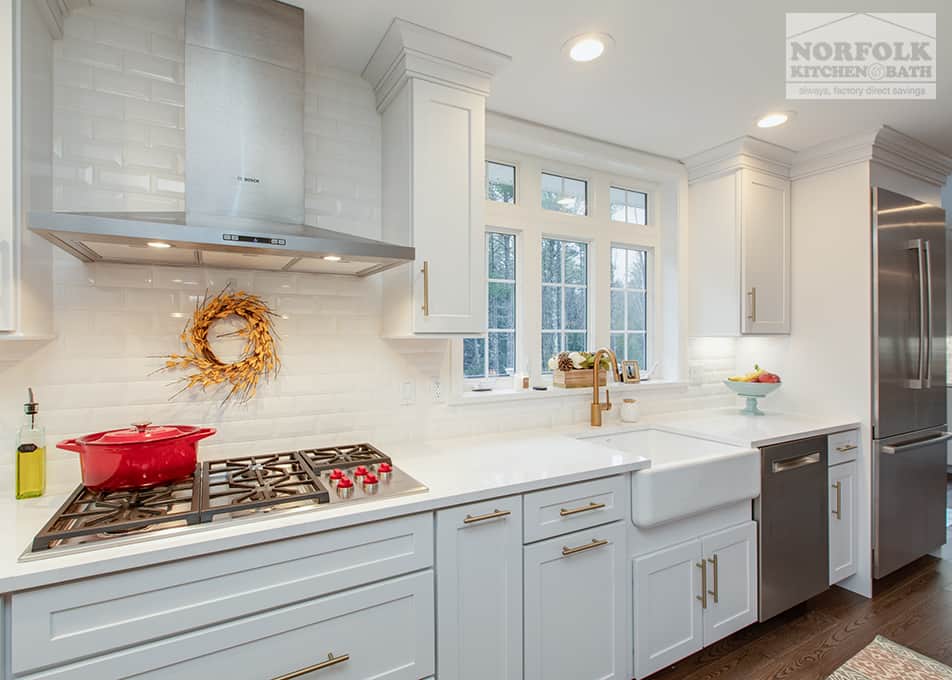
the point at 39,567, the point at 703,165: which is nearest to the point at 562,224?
the point at 703,165

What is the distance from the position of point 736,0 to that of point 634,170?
52.0 inches

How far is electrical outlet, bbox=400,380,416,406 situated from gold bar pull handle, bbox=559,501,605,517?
0.83 m

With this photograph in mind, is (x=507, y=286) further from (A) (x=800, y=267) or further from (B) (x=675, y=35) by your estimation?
(A) (x=800, y=267)

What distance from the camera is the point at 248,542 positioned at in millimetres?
1194

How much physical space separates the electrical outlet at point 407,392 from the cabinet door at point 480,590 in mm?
740

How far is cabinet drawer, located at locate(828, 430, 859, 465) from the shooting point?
261cm

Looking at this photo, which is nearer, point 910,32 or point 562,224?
point 910,32

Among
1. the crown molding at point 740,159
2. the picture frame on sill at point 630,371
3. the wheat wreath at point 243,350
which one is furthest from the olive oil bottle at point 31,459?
the crown molding at point 740,159

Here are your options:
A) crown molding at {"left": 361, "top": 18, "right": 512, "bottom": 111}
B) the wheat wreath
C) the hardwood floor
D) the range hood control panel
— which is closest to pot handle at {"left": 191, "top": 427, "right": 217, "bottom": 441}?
the wheat wreath

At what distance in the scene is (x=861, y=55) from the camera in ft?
6.53

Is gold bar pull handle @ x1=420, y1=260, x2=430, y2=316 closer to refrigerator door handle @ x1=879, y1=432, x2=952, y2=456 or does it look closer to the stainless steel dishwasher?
the stainless steel dishwasher

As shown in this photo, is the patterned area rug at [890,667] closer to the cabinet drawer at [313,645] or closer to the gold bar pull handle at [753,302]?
the cabinet drawer at [313,645]

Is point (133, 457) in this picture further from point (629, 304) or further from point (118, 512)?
point (629, 304)

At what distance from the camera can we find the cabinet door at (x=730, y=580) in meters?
2.08
